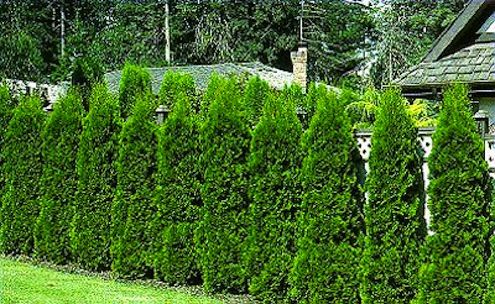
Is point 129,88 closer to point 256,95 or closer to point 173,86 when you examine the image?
point 173,86

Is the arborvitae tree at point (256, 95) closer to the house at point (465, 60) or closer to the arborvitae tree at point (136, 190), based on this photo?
the arborvitae tree at point (136, 190)

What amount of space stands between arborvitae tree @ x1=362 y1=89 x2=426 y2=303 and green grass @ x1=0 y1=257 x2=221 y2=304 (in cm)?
189

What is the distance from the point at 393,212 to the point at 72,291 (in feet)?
12.1

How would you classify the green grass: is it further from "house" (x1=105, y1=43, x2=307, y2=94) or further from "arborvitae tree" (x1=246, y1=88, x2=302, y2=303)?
"house" (x1=105, y1=43, x2=307, y2=94)

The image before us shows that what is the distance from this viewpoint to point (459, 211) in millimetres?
6160

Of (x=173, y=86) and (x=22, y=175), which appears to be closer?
(x=22, y=175)

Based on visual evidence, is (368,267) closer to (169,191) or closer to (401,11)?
(169,191)

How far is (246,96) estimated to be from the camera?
9.73 meters

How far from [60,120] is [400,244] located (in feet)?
16.3

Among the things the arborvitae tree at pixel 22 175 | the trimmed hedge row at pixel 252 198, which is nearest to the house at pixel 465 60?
the trimmed hedge row at pixel 252 198

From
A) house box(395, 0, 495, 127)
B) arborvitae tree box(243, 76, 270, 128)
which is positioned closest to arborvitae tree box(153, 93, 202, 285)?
arborvitae tree box(243, 76, 270, 128)

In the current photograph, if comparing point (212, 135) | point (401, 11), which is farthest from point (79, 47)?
point (212, 135)

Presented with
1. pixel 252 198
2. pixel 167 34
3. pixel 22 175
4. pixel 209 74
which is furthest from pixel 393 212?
pixel 167 34

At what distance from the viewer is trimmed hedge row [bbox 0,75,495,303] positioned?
20.4 feet
